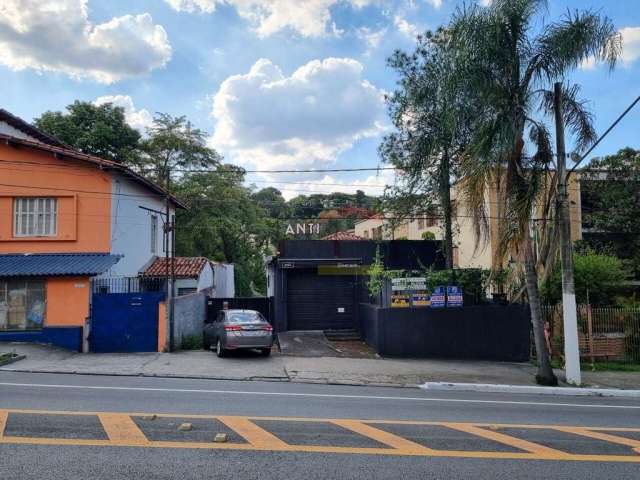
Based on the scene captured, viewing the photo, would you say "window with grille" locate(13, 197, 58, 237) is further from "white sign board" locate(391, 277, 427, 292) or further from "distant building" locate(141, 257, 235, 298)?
"white sign board" locate(391, 277, 427, 292)

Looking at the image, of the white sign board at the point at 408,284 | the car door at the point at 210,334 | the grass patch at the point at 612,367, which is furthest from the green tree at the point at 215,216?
the grass patch at the point at 612,367

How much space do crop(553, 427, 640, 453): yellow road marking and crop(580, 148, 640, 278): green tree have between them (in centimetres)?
2025

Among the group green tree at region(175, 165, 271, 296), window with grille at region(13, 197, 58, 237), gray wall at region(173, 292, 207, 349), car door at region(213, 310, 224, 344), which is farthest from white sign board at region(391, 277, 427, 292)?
green tree at region(175, 165, 271, 296)

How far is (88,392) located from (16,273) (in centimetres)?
883

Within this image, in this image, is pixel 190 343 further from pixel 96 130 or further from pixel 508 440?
pixel 96 130

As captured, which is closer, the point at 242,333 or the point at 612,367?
the point at 242,333

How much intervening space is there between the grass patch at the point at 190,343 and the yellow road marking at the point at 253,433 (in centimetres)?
1088

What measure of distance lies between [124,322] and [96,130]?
66.3 ft

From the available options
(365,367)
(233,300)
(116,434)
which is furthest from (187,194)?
(116,434)

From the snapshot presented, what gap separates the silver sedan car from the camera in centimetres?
1533

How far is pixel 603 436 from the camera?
7.29 metres

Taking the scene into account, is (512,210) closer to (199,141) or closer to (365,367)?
(365,367)

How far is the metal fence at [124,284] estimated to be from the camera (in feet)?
57.6

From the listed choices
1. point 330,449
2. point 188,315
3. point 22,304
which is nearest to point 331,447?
point 330,449
